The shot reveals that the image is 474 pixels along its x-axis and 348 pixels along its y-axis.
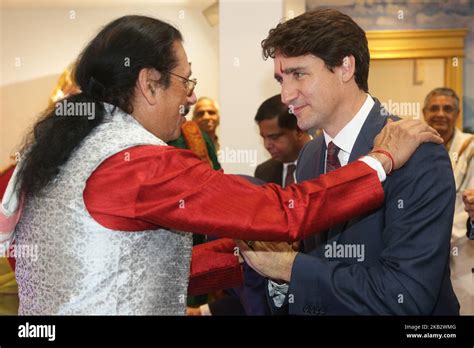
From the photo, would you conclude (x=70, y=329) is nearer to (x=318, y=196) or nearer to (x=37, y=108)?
(x=318, y=196)

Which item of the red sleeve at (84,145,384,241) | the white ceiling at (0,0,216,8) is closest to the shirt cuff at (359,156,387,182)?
the red sleeve at (84,145,384,241)

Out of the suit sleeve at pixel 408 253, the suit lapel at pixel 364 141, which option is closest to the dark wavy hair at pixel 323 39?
the suit lapel at pixel 364 141

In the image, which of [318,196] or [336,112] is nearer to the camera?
[318,196]

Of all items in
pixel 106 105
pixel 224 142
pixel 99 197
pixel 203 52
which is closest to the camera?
pixel 99 197

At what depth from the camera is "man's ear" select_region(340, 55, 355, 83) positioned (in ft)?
5.49

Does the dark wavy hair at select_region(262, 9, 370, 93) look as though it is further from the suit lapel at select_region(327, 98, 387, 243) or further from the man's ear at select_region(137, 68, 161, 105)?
the man's ear at select_region(137, 68, 161, 105)

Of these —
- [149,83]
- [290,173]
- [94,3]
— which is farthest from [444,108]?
[94,3]

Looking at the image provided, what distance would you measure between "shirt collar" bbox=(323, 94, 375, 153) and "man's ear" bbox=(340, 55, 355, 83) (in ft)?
0.25

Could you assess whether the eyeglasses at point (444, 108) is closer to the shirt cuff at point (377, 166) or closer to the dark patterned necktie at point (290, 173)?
the dark patterned necktie at point (290, 173)

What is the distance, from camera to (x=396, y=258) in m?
1.43

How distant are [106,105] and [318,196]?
0.46 metres

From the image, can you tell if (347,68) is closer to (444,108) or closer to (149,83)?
(149,83)

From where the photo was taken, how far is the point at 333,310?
1.49 metres

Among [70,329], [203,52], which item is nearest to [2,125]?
[203,52]
